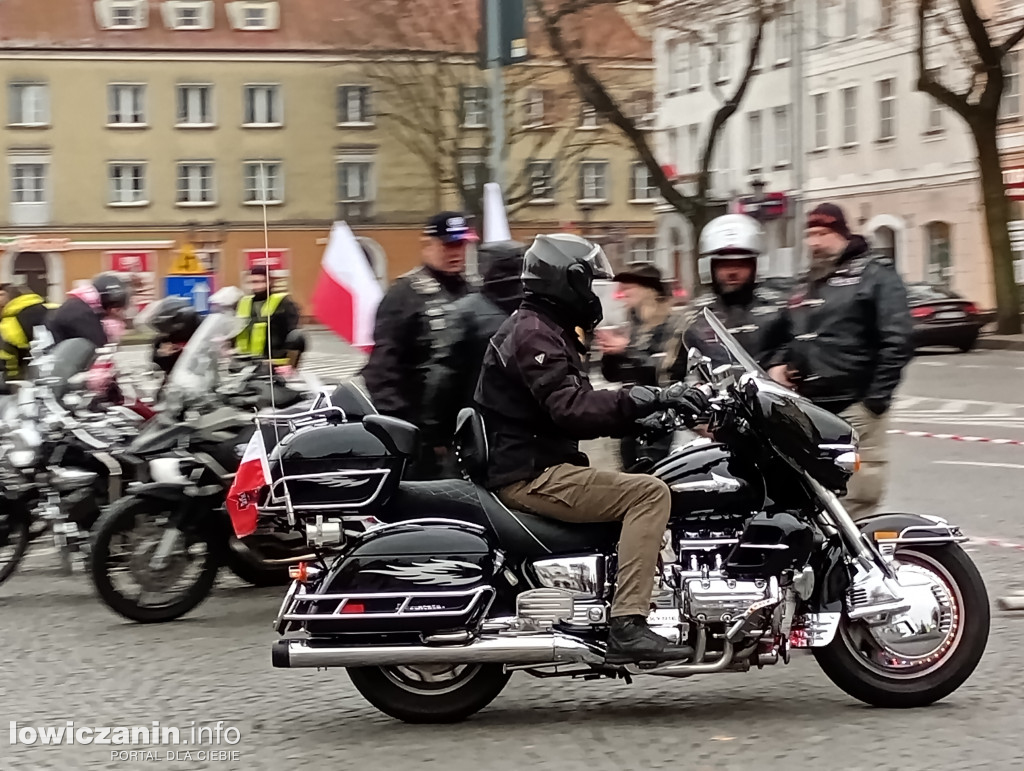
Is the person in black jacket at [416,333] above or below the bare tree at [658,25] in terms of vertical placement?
below

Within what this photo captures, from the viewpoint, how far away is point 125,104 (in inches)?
2739

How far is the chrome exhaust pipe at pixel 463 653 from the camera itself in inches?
249

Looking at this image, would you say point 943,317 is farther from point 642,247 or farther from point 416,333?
point 642,247

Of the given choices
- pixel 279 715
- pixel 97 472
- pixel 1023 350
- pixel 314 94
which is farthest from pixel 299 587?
pixel 314 94

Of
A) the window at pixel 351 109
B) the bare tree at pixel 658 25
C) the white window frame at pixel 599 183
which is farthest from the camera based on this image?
the white window frame at pixel 599 183

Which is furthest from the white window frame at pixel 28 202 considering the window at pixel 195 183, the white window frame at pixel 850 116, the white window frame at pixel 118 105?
the white window frame at pixel 850 116

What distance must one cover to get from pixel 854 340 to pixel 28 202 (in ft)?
212

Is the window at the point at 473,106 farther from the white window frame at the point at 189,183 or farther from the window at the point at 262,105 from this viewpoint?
the white window frame at the point at 189,183

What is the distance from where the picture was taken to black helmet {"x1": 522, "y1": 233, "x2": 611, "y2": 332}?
21.1ft

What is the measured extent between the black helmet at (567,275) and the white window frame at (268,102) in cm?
6520

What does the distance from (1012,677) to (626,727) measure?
67.4 inches

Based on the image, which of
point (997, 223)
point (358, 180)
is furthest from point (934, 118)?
point (358, 180)

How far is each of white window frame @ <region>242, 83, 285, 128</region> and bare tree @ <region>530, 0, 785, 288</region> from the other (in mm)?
36897

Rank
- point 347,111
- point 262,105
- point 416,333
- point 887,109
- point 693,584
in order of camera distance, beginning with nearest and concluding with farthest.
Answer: point 693,584, point 416,333, point 887,109, point 347,111, point 262,105
